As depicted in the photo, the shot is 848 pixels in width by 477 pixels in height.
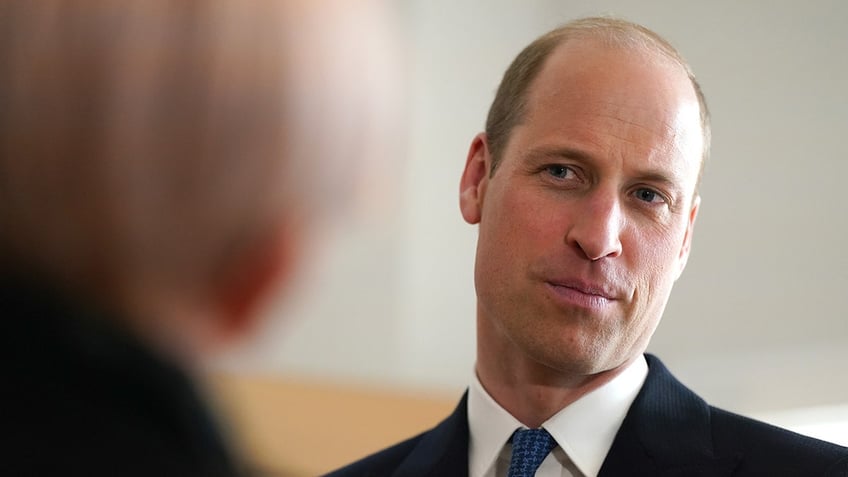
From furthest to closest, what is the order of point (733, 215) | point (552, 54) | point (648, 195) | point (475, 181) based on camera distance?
point (733, 215) < point (475, 181) < point (552, 54) < point (648, 195)

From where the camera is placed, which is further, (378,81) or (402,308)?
(402,308)

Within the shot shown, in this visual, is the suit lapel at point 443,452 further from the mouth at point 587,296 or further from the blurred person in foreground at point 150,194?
the blurred person in foreground at point 150,194

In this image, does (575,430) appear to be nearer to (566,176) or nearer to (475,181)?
(566,176)

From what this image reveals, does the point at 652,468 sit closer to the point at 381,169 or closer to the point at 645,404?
the point at 645,404

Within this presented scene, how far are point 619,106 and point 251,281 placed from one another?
184 centimetres

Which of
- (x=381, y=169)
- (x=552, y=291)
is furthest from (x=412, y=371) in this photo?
(x=381, y=169)

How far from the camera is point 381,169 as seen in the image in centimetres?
107

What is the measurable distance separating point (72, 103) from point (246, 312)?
0.75 ft

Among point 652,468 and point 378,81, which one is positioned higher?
point 378,81

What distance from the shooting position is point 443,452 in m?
2.95

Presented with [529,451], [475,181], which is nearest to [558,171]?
[475,181]

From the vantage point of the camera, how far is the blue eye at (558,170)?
2752 mm

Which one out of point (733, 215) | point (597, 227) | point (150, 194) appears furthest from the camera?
point (733, 215)

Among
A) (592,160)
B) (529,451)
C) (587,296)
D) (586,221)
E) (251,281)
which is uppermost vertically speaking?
(251,281)
